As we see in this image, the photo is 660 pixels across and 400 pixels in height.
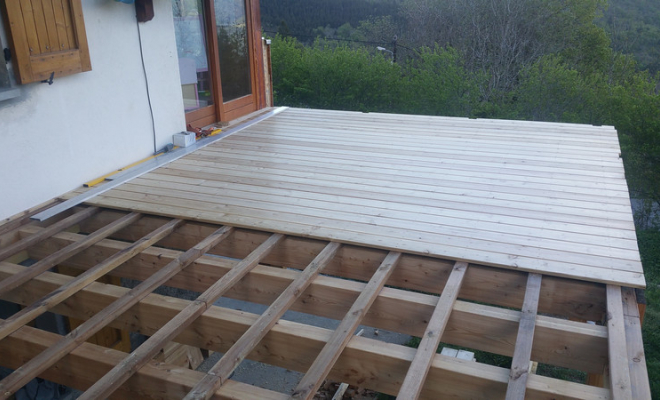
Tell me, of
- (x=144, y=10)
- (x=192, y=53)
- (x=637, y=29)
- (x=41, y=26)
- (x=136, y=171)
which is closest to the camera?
(x=41, y=26)

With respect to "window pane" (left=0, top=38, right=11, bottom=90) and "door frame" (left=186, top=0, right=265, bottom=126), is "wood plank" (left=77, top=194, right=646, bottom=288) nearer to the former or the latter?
"window pane" (left=0, top=38, right=11, bottom=90)

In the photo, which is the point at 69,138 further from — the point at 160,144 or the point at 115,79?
the point at 160,144

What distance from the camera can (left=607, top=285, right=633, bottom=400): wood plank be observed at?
70.9 inches

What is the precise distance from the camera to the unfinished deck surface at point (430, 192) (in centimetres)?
286

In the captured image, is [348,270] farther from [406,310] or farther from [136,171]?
[136,171]

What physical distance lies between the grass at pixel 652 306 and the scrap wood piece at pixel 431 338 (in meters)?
4.67

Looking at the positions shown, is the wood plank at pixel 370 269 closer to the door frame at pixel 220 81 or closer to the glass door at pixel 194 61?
the glass door at pixel 194 61

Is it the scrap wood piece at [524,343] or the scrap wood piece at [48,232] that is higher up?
the scrap wood piece at [48,232]

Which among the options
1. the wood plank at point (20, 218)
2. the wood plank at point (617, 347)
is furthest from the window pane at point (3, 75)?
the wood plank at point (617, 347)

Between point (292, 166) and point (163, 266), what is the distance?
167cm

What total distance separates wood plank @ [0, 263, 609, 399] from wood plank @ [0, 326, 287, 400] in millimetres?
301

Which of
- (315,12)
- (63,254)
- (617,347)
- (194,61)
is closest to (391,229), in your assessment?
(617,347)

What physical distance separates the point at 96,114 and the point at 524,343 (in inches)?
133

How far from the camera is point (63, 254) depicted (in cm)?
288
